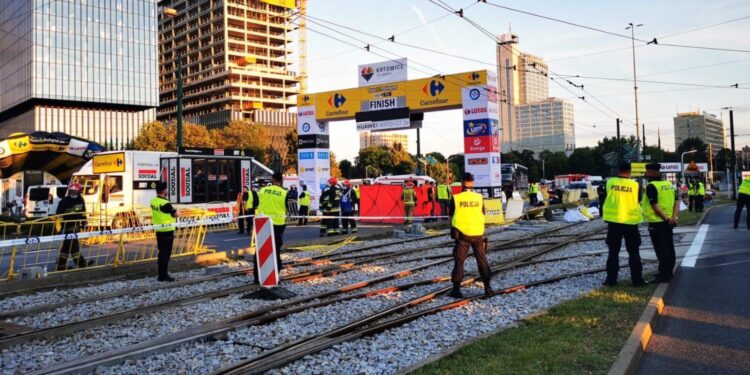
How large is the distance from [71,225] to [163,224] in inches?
131

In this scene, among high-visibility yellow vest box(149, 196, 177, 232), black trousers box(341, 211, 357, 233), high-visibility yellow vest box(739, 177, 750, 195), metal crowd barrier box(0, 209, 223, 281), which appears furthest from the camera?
black trousers box(341, 211, 357, 233)

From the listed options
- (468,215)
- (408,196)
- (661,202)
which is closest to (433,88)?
(408,196)

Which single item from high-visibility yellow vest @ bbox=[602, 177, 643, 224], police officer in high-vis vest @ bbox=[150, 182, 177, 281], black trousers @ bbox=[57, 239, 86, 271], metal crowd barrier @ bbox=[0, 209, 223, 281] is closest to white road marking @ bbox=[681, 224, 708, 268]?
high-visibility yellow vest @ bbox=[602, 177, 643, 224]

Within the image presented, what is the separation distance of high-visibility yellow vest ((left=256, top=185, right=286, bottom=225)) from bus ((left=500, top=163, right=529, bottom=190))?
40404mm

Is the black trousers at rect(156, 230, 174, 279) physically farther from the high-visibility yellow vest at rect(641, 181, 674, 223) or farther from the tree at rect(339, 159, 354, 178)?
the tree at rect(339, 159, 354, 178)

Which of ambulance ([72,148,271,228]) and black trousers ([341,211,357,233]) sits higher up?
ambulance ([72,148,271,228])

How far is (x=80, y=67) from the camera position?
3393 inches

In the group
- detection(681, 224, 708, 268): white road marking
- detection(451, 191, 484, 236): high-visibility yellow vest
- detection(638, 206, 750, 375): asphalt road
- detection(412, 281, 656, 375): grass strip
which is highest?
detection(451, 191, 484, 236): high-visibility yellow vest

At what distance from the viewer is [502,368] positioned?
15.5ft

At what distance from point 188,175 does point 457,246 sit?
1629cm

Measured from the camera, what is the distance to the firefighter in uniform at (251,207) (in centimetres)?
1102

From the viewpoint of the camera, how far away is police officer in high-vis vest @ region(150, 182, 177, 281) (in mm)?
10316

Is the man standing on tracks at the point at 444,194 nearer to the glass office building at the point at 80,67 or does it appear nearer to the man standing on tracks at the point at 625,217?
the man standing on tracks at the point at 625,217

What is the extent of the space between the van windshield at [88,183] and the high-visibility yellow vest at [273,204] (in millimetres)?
12768
